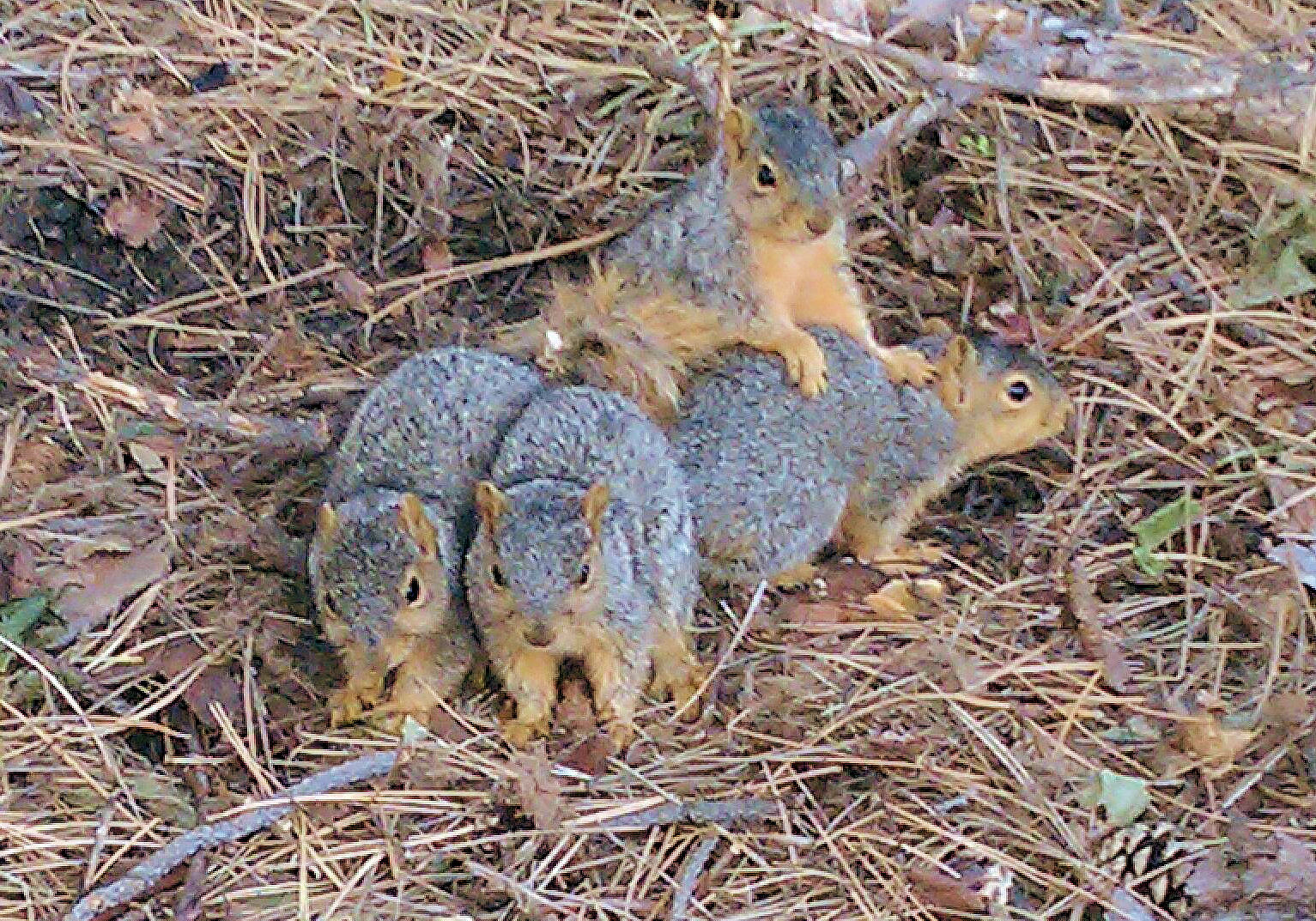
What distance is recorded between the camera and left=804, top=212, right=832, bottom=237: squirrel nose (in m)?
3.48

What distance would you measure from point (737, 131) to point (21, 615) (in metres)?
1.72

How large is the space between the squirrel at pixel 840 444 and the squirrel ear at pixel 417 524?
23.1 inches

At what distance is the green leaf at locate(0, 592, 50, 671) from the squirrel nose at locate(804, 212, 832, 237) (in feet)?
5.40

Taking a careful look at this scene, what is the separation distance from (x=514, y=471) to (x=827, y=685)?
27.8 inches

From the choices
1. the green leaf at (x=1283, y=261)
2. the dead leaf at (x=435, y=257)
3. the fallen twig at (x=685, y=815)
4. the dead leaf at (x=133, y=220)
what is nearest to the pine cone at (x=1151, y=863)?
the fallen twig at (x=685, y=815)

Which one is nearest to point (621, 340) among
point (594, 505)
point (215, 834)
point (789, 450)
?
point (789, 450)

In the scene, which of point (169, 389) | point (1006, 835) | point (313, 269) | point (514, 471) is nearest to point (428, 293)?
point (313, 269)

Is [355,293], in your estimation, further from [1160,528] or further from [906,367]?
[1160,528]

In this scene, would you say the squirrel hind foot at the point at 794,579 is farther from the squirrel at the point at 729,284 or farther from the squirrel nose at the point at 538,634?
the squirrel nose at the point at 538,634

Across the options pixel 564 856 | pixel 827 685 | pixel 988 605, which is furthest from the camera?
pixel 988 605

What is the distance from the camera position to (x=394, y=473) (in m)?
3.27

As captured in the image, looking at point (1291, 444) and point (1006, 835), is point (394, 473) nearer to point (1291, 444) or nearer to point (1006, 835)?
point (1006, 835)

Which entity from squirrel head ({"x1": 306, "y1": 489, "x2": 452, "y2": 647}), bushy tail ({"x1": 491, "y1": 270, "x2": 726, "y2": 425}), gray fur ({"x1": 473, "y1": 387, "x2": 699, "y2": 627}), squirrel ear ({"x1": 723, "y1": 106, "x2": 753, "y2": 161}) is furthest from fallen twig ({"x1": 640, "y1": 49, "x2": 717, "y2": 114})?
squirrel head ({"x1": 306, "y1": 489, "x2": 452, "y2": 647})

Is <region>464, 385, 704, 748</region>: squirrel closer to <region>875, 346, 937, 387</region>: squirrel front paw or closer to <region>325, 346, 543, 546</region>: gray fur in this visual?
<region>325, 346, 543, 546</region>: gray fur
